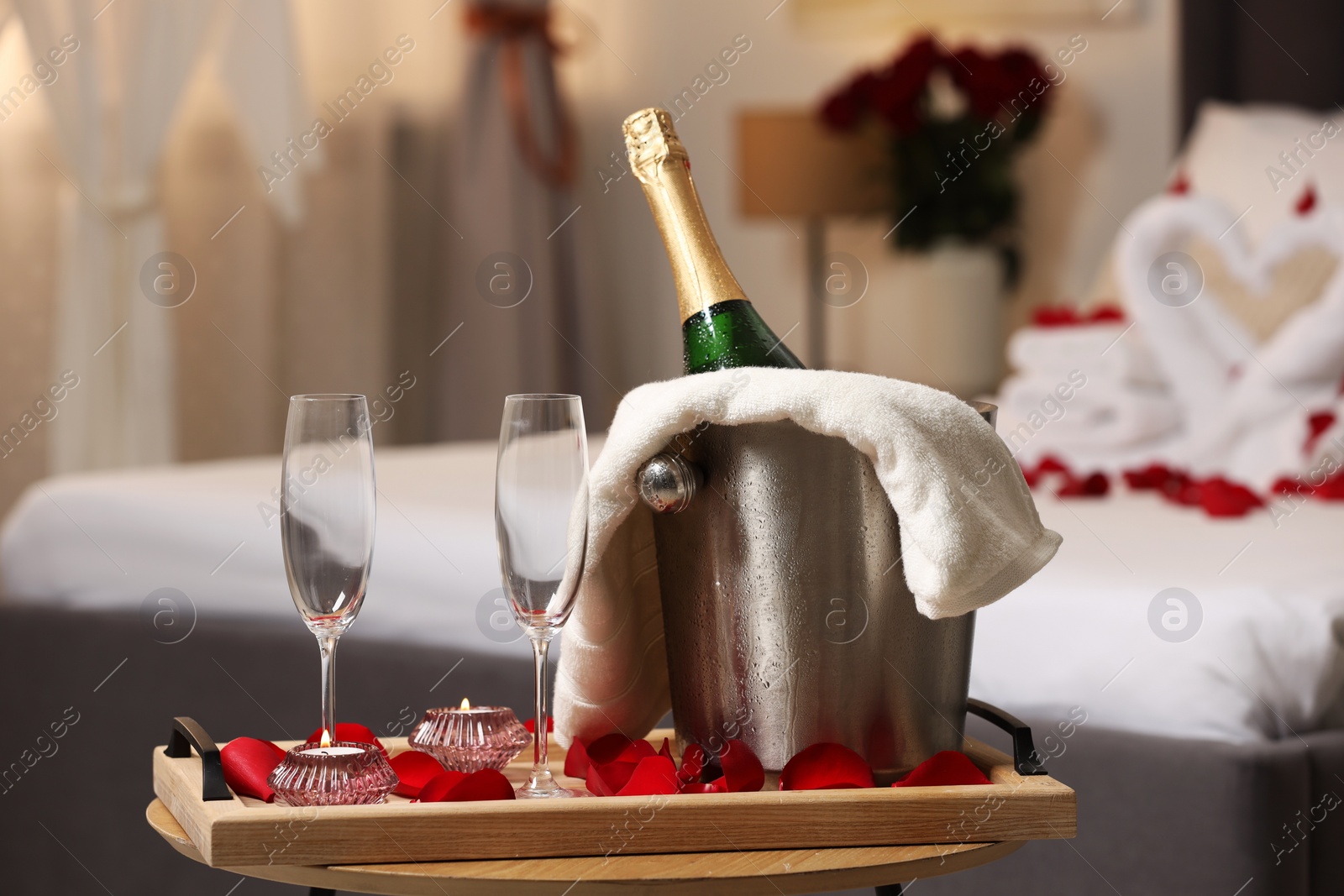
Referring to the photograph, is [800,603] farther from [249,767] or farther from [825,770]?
[249,767]

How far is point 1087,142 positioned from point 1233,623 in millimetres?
2750

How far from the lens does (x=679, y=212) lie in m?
0.82

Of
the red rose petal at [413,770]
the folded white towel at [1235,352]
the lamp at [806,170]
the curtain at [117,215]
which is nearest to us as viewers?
the red rose petal at [413,770]

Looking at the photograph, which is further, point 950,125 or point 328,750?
point 950,125

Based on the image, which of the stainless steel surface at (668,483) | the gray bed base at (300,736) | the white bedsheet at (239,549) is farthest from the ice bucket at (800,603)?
the white bedsheet at (239,549)

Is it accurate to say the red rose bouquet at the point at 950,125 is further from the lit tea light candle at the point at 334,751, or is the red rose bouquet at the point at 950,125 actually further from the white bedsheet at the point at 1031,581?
the lit tea light candle at the point at 334,751

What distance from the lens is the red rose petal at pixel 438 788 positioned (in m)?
0.67

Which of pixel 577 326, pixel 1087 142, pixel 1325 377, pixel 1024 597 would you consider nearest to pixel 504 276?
pixel 577 326

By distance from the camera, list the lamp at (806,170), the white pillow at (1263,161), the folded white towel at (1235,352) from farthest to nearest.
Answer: the lamp at (806,170) → the white pillow at (1263,161) → the folded white towel at (1235,352)

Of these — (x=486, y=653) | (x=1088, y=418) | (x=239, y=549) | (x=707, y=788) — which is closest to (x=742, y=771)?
(x=707, y=788)

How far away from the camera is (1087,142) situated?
11.8 ft

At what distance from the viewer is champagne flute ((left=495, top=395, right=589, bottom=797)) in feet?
2.26

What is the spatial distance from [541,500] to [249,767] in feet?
0.65

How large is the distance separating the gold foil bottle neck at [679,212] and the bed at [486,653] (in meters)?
0.48
